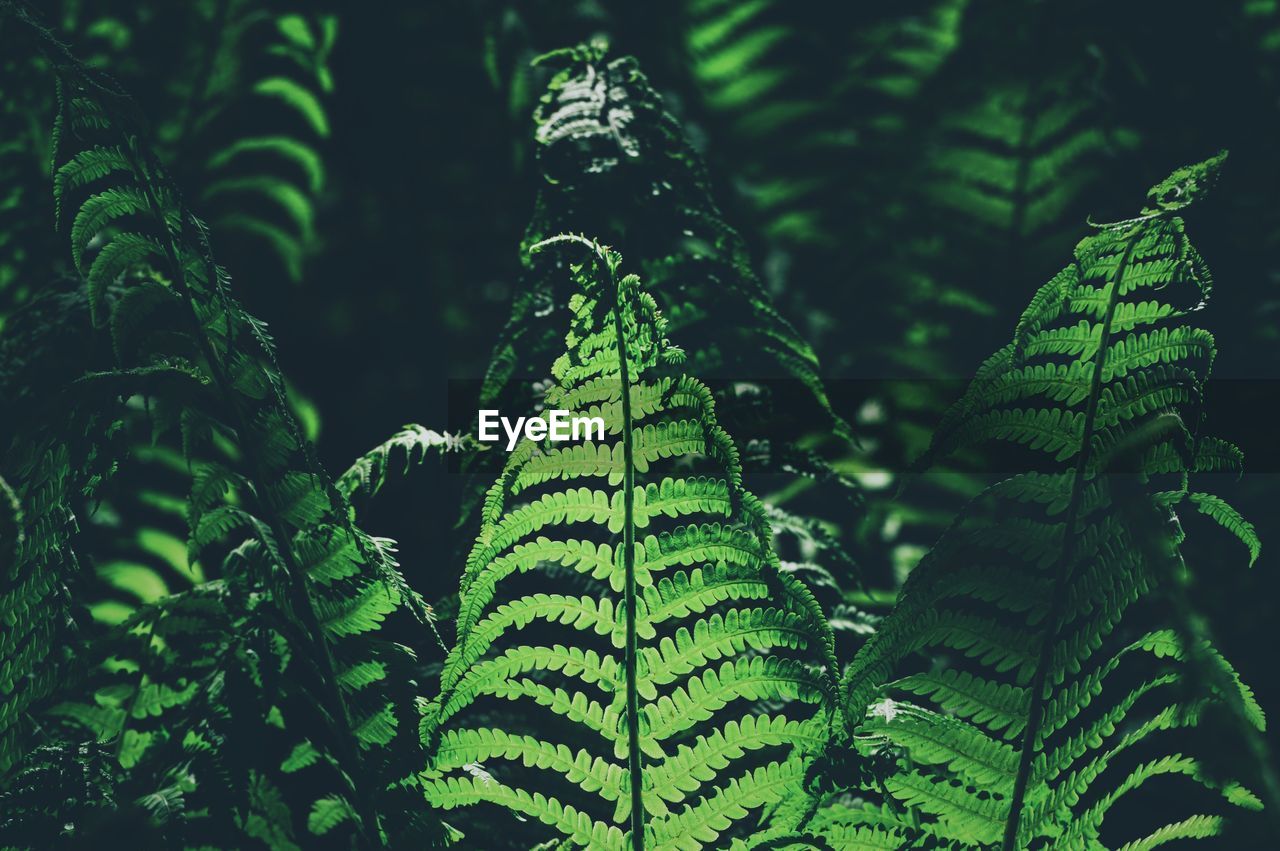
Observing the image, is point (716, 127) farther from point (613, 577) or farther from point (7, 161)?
point (613, 577)

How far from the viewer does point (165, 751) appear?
59cm

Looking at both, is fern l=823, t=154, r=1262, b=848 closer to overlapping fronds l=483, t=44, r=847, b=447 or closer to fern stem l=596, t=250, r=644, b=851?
fern stem l=596, t=250, r=644, b=851

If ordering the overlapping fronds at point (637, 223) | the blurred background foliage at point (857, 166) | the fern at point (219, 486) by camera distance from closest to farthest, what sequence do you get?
the fern at point (219, 486) → the overlapping fronds at point (637, 223) → the blurred background foliage at point (857, 166)

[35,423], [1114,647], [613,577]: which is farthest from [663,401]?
[1114,647]

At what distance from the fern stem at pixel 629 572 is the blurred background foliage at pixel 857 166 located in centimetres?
49

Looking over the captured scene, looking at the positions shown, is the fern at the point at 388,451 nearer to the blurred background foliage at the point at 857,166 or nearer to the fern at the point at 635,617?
the fern at the point at 635,617

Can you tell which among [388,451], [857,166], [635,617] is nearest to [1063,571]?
[635,617]

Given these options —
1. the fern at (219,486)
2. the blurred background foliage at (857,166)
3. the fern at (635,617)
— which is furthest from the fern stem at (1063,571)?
the blurred background foliage at (857,166)

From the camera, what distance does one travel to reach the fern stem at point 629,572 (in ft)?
1.70

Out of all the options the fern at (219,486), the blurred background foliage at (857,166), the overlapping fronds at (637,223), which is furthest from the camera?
the blurred background foliage at (857,166)

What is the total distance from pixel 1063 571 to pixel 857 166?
1.09 m

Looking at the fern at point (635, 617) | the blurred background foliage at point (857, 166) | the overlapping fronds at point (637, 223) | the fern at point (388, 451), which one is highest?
the blurred background foliage at point (857, 166)

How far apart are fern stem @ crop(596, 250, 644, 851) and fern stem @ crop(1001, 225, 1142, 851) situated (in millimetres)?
225

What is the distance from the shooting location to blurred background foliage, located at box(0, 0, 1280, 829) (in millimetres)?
1207
